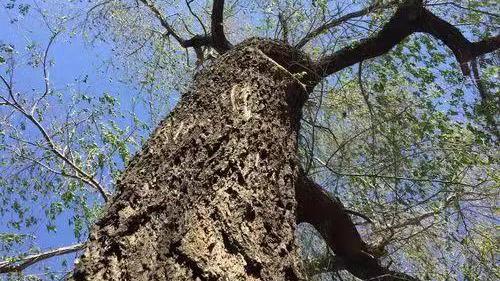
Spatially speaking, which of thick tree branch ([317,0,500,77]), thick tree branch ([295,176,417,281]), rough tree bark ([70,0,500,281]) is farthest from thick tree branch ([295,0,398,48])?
thick tree branch ([295,176,417,281])

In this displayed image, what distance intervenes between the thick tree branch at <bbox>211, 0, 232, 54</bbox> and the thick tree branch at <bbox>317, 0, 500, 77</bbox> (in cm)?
136

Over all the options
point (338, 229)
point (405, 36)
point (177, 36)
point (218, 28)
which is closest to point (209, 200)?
point (338, 229)

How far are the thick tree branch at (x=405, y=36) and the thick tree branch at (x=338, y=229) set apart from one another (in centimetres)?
118

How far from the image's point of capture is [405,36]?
4.92 m

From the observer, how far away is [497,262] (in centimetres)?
486

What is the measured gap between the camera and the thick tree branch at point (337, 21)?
546 cm

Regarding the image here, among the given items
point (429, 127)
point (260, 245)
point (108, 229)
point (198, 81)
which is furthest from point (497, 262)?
point (108, 229)

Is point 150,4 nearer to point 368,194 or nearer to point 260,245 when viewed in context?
point 368,194

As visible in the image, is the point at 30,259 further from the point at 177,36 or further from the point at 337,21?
the point at 337,21

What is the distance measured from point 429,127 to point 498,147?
67 cm

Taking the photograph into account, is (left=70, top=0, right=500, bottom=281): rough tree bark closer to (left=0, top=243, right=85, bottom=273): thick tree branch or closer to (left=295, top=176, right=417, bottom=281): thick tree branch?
(left=295, top=176, right=417, bottom=281): thick tree branch

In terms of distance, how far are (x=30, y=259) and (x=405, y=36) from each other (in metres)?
4.13

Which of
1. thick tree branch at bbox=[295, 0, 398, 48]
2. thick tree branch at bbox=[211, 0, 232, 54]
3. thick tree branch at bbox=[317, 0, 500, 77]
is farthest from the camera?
thick tree branch at bbox=[211, 0, 232, 54]

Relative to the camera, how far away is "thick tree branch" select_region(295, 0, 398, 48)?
546 centimetres
